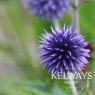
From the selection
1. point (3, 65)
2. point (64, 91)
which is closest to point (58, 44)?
point (64, 91)

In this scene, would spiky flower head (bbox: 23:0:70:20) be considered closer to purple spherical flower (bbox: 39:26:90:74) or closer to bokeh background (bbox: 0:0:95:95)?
bokeh background (bbox: 0:0:95:95)

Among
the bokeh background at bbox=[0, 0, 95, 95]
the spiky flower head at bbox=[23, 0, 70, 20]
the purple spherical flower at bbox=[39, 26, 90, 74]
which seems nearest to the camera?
the purple spherical flower at bbox=[39, 26, 90, 74]

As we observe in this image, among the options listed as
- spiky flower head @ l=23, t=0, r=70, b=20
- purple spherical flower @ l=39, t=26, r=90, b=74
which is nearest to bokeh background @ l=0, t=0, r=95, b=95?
spiky flower head @ l=23, t=0, r=70, b=20

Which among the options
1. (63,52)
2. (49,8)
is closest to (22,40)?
(49,8)

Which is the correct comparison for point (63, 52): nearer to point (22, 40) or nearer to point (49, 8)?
point (49, 8)

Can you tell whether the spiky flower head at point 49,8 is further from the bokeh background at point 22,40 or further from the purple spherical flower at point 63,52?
the purple spherical flower at point 63,52
